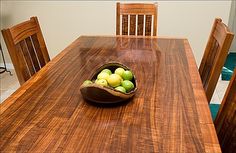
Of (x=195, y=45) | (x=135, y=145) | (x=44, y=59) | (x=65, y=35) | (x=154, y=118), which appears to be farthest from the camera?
(x=65, y=35)

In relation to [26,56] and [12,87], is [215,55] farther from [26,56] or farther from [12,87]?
[12,87]

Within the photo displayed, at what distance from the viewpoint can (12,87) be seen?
293 cm

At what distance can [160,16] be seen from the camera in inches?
116

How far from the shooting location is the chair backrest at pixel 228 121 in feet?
3.16

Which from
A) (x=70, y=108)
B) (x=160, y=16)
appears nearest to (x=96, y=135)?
(x=70, y=108)

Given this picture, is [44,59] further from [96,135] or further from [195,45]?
[195,45]

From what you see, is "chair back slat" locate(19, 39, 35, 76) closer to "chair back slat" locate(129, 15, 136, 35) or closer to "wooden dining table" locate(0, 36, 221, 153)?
"wooden dining table" locate(0, 36, 221, 153)

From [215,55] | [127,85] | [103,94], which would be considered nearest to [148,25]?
[215,55]

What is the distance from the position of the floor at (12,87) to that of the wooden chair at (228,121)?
1597 mm

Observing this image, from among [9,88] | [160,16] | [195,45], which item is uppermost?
[160,16]

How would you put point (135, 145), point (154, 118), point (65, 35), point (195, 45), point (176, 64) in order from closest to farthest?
point (135, 145), point (154, 118), point (176, 64), point (195, 45), point (65, 35)

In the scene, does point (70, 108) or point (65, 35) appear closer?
point (70, 108)

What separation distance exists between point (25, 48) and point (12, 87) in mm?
1643

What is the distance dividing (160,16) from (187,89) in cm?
198
